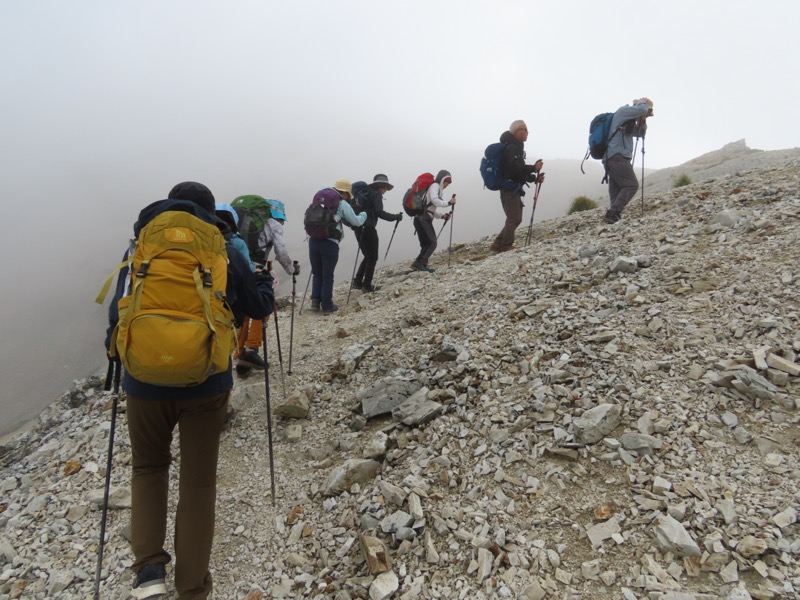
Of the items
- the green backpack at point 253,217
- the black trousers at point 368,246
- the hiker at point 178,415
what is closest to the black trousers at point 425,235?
the black trousers at point 368,246

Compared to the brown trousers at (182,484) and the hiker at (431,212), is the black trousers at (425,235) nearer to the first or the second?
the hiker at (431,212)

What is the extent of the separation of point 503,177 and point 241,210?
6.42 m

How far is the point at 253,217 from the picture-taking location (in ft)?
24.3

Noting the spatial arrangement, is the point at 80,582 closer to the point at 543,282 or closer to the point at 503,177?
the point at 543,282

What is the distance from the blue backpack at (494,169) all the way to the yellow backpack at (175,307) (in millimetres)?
8725

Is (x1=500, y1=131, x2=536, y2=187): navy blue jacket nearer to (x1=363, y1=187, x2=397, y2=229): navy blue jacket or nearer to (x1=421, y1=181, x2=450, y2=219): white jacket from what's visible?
(x1=421, y1=181, x2=450, y2=219): white jacket

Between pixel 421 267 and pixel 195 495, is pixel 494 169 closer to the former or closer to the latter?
pixel 421 267

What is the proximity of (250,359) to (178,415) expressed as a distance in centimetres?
423

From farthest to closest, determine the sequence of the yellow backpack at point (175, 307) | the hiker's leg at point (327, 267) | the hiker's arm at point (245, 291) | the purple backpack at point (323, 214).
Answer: the hiker's leg at point (327, 267), the purple backpack at point (323, 214), the hiker's arm at point (245, 291), the yellow backpack at point (175, 307)

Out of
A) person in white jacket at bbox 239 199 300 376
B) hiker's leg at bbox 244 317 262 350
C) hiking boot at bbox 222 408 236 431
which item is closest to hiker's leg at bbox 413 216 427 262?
person in white jacket at bbox 239 199 300 376

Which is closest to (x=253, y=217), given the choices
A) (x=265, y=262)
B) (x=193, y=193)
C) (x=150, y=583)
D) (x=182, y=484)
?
(x=265, y=262)

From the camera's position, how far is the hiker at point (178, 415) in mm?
2867

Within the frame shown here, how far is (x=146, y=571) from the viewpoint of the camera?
309 cm

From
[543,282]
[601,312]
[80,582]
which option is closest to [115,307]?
[80,582]
